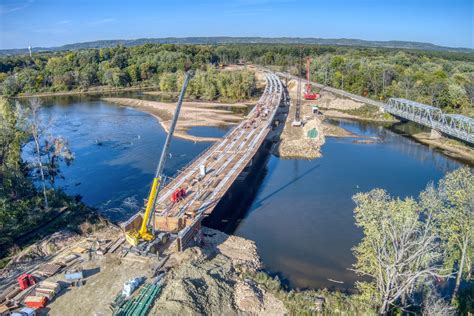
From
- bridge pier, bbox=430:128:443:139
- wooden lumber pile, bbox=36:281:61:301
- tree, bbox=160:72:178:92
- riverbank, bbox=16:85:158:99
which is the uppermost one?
tree, bbox=160:72:178:92

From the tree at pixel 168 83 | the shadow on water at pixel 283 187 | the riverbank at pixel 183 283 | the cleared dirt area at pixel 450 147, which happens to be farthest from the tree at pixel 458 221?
the tree at pixel 168 83

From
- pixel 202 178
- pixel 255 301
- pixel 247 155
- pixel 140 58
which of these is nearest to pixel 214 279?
pixel 255 301

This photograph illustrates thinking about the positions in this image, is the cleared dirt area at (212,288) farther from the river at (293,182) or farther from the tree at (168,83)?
the tree at (168,83)

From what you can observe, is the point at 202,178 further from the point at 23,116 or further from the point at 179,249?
the point at 23,116

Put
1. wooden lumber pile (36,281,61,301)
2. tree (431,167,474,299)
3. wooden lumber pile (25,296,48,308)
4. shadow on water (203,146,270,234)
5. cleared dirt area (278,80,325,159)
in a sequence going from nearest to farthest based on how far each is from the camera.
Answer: tree (431,167,474,299) < wooden lumber pile (25,296,48,308) < wooden lumber pile (36,281,61,301) < shadow on water (203,146,270,234) < cleared dirt area (278,80,325,159)

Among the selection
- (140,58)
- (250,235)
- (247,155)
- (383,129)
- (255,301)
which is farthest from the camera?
(140,58)

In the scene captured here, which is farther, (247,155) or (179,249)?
(247,155)

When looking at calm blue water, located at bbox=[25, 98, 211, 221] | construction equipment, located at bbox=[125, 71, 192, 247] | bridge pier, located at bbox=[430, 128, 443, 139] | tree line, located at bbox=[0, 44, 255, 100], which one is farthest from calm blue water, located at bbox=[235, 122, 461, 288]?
tree line, located at bbox=[0, 44, 255, 100]

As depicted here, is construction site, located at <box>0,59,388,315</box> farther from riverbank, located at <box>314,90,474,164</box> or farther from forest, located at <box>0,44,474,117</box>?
forest, located at <box>0,44,474,117</box>
